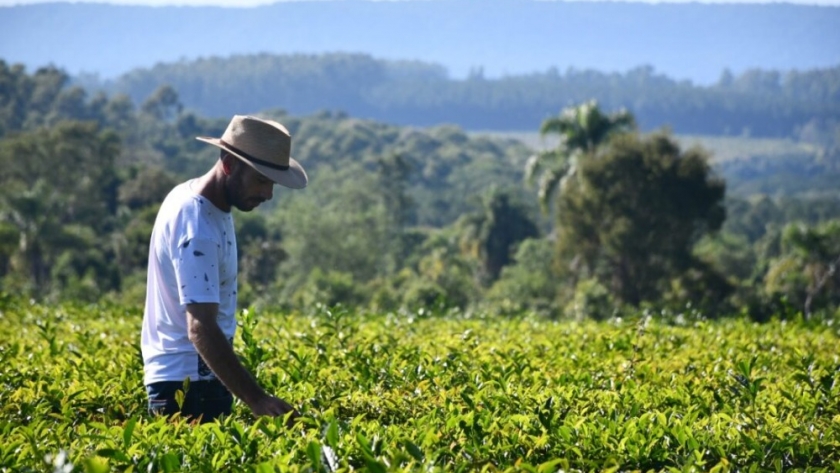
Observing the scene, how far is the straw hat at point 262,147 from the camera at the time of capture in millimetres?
4527

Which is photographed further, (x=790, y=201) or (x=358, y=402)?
(x=790, y=201)

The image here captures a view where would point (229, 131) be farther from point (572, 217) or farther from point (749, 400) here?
point (572, 217)

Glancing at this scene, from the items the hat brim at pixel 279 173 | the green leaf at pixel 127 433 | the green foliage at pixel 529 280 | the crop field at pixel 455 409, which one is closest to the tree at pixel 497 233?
the green foliage at pixel 529 280

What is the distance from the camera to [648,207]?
34.1 metres

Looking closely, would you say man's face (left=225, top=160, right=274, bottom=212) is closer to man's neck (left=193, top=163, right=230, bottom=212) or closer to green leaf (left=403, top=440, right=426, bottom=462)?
man's neck (left=193, top=163, right=230, bottom=212)

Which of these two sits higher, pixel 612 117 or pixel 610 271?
pixel 612 117

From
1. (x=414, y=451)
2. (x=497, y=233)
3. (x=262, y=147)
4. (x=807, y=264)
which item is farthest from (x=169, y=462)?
(x=497, y=233)

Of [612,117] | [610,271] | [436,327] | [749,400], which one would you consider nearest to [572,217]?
[610,271]

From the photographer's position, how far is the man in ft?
14.4

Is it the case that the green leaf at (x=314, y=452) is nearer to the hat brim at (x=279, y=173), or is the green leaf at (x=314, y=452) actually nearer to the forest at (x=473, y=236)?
the hat brim at (x=279, y=173)

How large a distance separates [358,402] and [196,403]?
0.65 meters

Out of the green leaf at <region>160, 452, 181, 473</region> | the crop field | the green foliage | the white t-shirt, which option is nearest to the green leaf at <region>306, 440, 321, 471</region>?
the crop field

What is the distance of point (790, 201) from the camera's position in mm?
99688

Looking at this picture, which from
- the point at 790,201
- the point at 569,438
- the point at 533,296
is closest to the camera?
the point at 569,438
